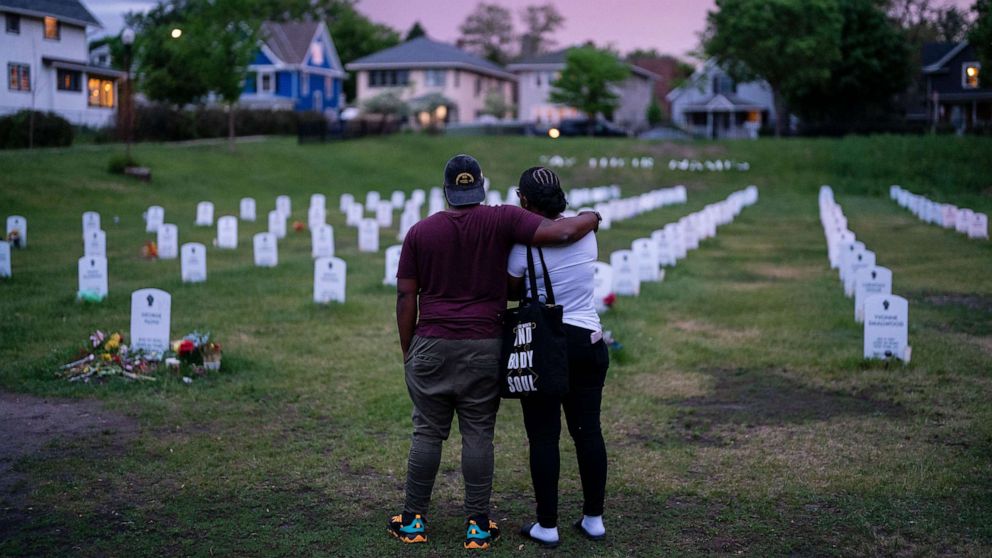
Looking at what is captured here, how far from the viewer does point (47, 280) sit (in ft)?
50.6

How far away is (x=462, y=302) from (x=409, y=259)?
36 centimetres

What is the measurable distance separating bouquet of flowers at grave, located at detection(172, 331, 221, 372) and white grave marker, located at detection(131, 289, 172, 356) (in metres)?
0.21

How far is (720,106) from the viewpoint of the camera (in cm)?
7344

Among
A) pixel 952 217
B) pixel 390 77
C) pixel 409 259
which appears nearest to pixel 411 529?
pixel 409 259

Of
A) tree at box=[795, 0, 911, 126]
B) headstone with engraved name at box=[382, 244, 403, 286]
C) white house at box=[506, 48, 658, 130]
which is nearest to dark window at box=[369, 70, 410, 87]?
white house at box=[506, 48, 658, 130]

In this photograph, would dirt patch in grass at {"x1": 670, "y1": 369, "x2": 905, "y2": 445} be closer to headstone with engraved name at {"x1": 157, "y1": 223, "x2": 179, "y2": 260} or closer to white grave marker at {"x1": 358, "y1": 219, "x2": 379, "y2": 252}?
white grave marker at {"x1": 358, "y1": 219, "x2": 379, "y2": 252}

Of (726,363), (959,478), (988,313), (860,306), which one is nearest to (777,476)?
(959,478)

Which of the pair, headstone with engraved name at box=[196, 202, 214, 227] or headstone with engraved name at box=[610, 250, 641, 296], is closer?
headstone with engraved name at box=[610, 250, 641, 296]

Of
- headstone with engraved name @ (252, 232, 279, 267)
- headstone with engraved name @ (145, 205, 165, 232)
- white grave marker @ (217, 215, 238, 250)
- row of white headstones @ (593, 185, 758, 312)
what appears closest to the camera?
row of white headstones @ (593, 185, 758, 312)

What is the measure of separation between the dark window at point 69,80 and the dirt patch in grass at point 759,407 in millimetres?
45319

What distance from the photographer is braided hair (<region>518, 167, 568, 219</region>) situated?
5.19 meters

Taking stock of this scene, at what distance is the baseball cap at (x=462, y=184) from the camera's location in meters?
5.11

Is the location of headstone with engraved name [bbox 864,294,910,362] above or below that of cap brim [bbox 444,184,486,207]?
below

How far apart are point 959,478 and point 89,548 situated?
5395 millimetres
